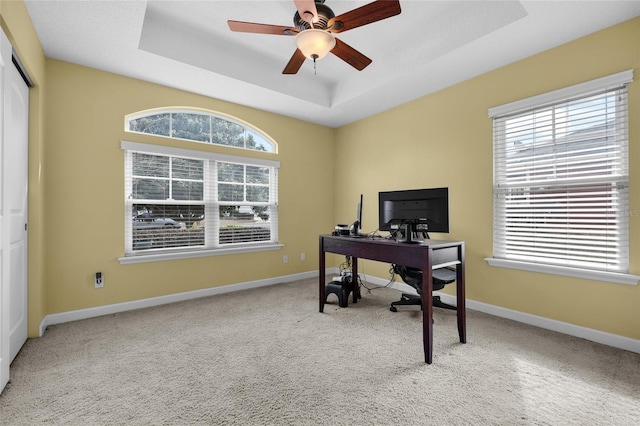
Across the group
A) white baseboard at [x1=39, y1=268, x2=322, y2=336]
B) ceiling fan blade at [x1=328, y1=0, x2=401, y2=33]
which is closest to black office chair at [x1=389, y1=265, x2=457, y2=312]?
white baseboard at [x1=39, y1=268, x2=322, y2=336]

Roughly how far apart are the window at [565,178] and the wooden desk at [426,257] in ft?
3.18

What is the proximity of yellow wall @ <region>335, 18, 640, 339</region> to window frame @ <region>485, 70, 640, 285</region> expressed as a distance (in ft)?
0.20

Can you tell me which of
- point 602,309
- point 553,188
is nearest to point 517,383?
point 602,309

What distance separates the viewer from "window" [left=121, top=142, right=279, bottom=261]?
3.39 meters

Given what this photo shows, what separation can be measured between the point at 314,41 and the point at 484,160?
229cm

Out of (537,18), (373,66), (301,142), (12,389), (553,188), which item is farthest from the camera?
(301,142)

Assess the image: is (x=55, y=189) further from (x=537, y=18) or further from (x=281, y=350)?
(x=537, y=18)

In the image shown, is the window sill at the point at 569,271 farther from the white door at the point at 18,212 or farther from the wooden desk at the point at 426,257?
the white door at the point at 18,212

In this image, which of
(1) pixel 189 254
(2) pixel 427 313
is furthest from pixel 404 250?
(1) pixel 189 254

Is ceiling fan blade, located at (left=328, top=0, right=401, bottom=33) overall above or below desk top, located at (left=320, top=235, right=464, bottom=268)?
above

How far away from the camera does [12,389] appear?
1.79 metres

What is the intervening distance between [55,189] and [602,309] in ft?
17.0

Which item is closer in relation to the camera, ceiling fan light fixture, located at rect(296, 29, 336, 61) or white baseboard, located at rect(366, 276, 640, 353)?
ceiling fan light fixture, located at rect(296, 29, 336, 61)

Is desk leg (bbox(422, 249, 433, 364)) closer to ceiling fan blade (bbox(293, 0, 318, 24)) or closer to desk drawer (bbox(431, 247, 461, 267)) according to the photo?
desk drawer (bbox(431, 247, 461, 267))
